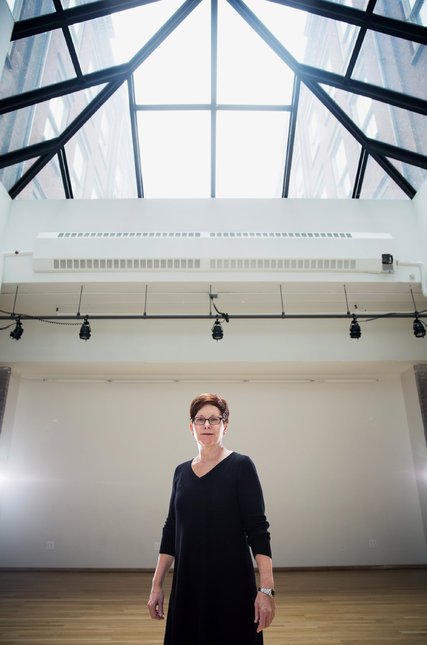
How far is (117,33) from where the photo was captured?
4.04 m

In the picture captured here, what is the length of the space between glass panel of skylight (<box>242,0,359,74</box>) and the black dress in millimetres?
4486

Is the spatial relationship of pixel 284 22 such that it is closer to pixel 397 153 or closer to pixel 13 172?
pixel 397 153

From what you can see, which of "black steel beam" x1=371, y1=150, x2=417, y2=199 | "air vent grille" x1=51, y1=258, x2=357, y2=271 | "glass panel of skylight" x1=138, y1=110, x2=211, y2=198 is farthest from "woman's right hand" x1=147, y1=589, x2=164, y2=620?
"black steel beam" x1=371, y1=150, x2=417, y2=199

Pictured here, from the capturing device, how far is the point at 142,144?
4930 millimetres

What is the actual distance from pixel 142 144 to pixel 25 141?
1.40 m

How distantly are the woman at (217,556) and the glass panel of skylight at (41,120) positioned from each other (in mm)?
4140

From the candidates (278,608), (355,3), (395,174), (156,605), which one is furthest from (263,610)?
(395,174)

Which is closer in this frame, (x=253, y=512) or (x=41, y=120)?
(x=253, y=512)

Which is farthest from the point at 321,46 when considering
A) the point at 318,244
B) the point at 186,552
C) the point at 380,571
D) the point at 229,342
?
the point at 380,571

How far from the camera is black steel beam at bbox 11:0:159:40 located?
11.3ft

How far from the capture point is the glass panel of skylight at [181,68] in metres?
4.16

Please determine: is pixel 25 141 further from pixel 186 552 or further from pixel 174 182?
pixel 186 552

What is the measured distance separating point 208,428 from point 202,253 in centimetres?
309

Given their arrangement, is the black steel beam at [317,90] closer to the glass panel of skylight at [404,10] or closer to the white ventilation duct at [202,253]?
the glass panel of skylight at [404,10]
